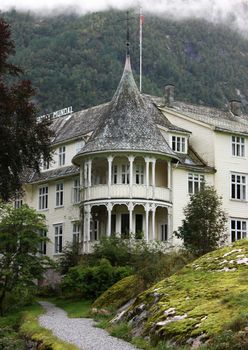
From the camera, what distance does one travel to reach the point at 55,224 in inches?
2201

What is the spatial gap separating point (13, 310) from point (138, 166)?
15237mm

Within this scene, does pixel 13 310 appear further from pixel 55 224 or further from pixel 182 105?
pixel 182 105

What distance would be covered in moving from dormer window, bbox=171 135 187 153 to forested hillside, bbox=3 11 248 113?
171 feet

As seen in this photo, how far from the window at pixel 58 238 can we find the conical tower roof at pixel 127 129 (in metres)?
Result: 7.75

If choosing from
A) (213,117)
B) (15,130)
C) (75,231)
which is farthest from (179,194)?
(15,130)

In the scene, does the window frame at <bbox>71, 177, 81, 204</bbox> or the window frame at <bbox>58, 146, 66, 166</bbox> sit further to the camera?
the window frame at <bbox>58, 146, 66, 166</bbox>

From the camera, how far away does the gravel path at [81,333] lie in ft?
69.3

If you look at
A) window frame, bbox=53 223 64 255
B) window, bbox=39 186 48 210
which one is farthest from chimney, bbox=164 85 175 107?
window frame, bbox=53 223 64 255

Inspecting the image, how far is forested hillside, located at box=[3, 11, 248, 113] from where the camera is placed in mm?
116375

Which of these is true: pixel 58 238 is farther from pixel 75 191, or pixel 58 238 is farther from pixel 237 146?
pixel 237 146

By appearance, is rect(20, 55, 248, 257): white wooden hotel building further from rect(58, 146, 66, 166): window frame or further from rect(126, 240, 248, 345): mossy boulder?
rect(126, 240, 248, 345): mossy boulder

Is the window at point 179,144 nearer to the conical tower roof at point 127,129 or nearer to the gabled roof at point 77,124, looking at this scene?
the conical tower roof at point 127,129

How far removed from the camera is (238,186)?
55625 mm

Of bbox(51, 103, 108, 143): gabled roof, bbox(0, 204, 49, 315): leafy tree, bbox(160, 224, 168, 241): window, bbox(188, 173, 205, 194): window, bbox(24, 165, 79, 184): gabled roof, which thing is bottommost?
bbox(0, 204, 49, 315): leafy tree
